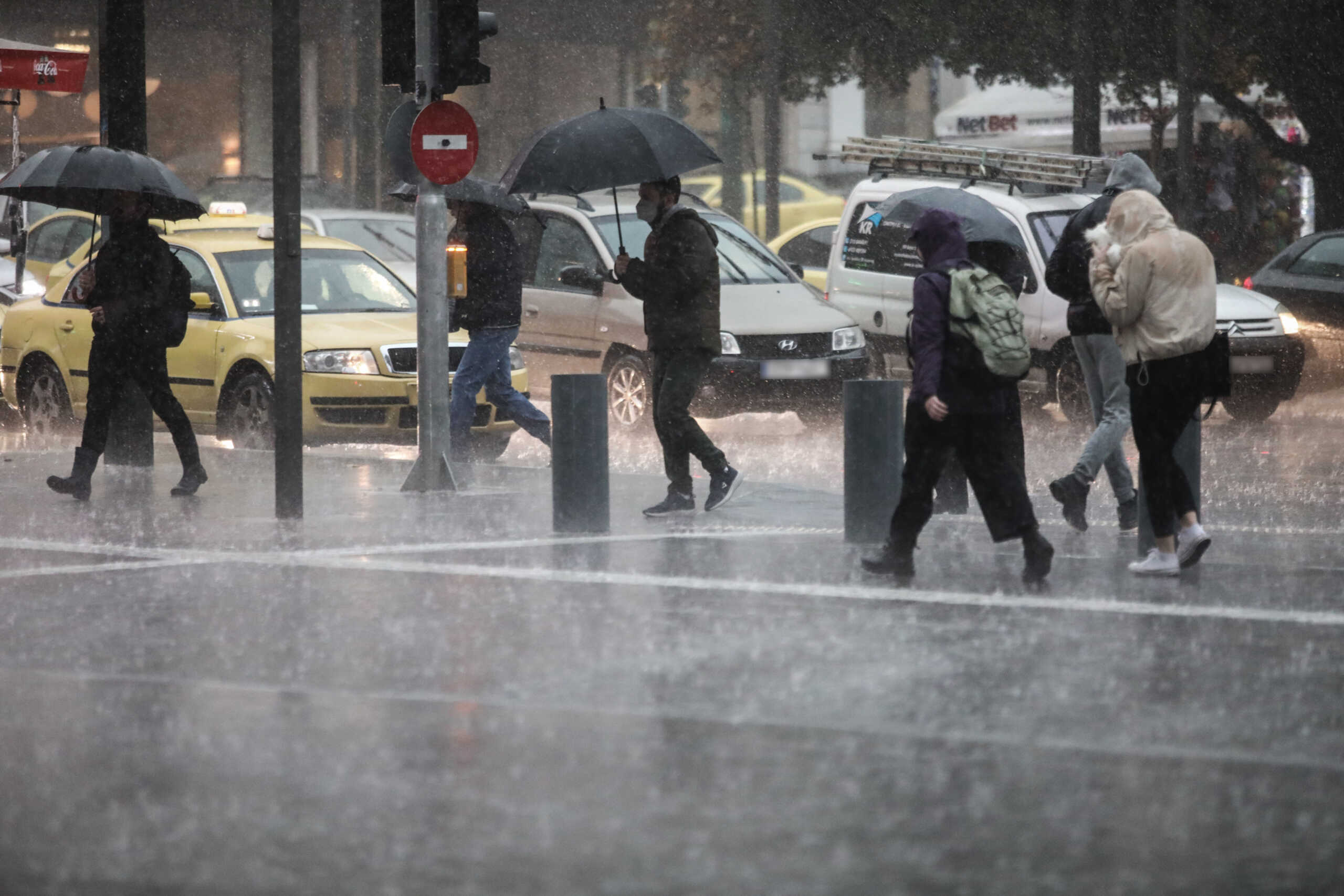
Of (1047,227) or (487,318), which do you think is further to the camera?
(1047,227)

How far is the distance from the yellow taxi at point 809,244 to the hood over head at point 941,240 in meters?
13.0

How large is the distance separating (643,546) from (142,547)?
7.21 feet

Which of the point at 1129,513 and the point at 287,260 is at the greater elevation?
the point at 287,260

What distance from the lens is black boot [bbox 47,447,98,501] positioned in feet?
36.5

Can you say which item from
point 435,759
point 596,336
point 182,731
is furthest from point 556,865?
point 596,336

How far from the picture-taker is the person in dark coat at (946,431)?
8.19 metres

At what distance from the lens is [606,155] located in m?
10.3

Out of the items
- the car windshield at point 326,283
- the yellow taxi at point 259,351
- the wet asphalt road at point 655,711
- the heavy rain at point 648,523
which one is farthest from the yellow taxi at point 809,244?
the wet asphalt road at point 655,711

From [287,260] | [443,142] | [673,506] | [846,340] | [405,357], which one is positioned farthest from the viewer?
[846,340]

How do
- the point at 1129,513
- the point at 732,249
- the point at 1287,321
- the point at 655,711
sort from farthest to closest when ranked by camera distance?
the point at 732,249, the point at 1287,321, the point at 1129,513, the point at 655,711

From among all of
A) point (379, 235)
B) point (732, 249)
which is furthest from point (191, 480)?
point (379, 235)

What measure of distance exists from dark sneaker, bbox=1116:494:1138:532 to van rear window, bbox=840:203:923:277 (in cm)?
657

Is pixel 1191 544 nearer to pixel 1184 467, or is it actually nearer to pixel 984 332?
pixel 1184 467

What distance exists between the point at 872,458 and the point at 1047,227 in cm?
673
